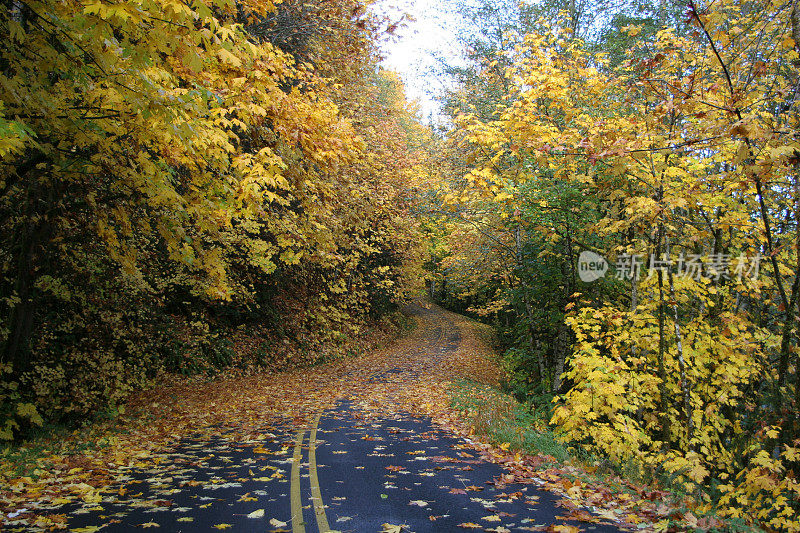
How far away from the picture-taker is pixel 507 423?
923cm

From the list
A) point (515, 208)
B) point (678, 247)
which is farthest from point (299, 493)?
point (678, 247)

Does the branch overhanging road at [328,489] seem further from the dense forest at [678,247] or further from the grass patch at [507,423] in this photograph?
the dense forest at [678,247]

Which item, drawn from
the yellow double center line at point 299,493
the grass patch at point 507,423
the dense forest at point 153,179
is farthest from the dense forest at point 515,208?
the yellow double center line at point 299,493

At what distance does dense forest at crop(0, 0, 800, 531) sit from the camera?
570 centimetres

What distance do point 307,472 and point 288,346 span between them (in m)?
13.7

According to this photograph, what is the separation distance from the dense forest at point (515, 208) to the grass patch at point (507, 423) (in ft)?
1.85

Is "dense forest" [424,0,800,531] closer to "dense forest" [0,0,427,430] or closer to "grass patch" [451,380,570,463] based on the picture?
"grass patch" [451,380,570,463]

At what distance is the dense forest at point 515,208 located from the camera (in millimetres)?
5703

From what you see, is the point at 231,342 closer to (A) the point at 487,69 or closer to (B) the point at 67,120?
(B) the point at 67,120

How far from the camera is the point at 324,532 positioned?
14.6 ft

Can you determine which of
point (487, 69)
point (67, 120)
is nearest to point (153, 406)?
point (67, 120)

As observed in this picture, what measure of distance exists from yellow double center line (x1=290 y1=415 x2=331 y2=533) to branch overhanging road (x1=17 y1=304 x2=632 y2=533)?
0.01 m

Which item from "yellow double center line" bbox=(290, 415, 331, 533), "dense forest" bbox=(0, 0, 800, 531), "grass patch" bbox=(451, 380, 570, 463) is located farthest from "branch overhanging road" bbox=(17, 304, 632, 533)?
"dense forest" bbox=(0, 0, 800, 531)

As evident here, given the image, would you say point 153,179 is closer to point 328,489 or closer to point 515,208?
point 328,489
